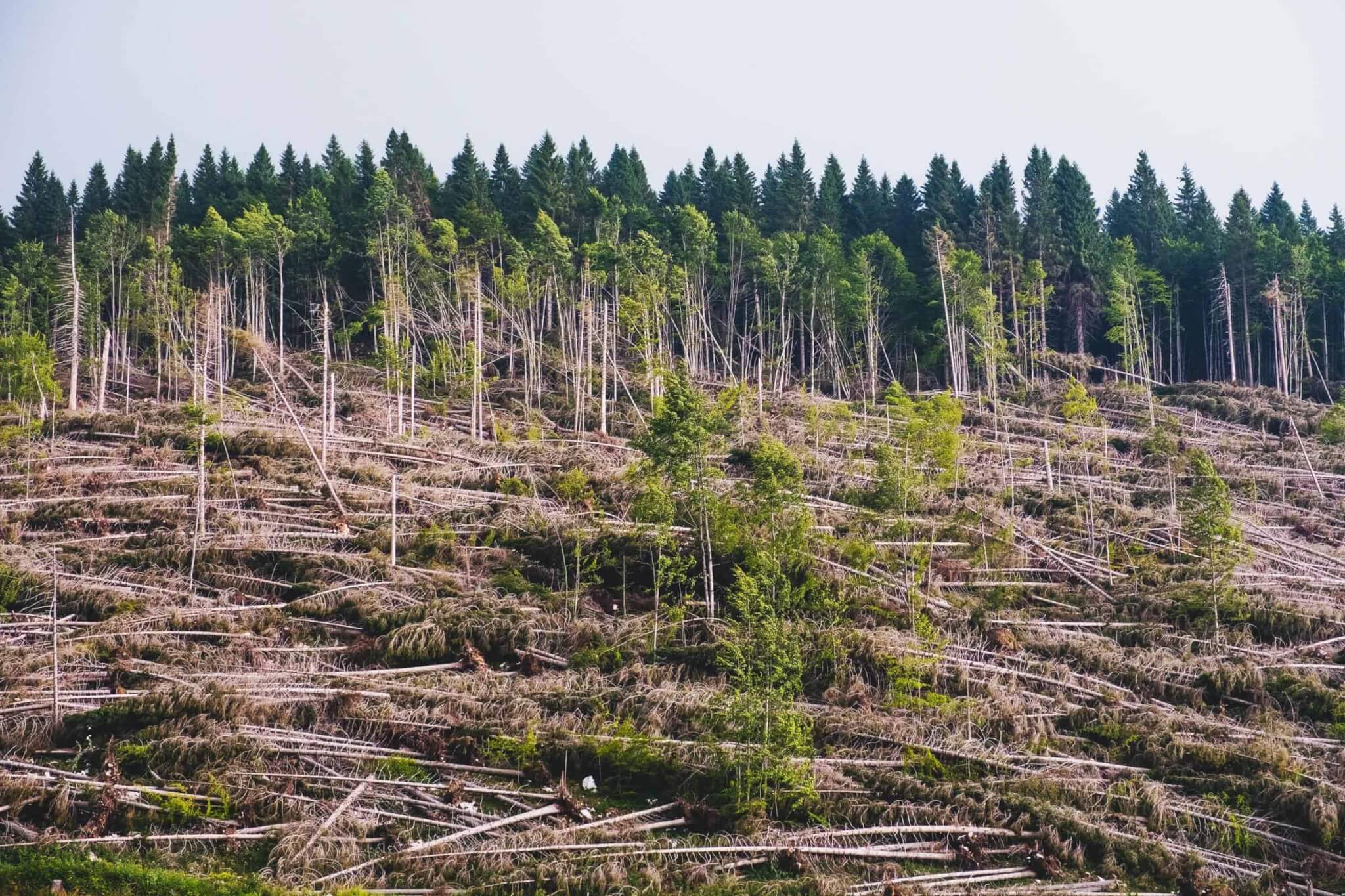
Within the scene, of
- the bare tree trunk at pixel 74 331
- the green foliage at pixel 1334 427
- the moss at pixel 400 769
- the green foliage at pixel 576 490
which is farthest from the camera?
the bare tree trunk at pixel 74 331

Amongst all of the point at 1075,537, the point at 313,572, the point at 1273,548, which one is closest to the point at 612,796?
the point at 313,572

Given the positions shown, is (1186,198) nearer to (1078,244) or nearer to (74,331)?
(1078,244)

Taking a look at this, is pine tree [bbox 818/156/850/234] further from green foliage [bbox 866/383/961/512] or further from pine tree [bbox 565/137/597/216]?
green foliage [bbox 866/383/961/512]

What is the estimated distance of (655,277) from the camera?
1887 inches

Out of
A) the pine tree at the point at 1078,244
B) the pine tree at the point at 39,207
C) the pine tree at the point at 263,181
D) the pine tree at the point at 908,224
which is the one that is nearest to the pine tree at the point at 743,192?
the pine tree at the point at 908,224

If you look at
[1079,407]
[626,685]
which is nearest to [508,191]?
[1079,407]

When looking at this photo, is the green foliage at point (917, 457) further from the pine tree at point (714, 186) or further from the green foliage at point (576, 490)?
the pine tree at point (714, 186)

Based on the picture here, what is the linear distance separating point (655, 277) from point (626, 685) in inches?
1257

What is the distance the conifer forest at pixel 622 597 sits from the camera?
14.1m

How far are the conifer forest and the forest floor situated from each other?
0.09 m

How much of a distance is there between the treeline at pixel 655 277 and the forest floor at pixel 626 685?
15.3 metres

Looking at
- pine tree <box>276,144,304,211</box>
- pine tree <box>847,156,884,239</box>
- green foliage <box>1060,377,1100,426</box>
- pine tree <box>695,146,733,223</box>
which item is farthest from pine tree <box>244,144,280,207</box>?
green foliage <box>1060,377,1100,426</box>

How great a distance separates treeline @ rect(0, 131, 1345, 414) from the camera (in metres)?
47.4

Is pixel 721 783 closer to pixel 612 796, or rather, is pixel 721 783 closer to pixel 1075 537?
pixel 612 796
